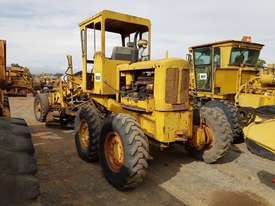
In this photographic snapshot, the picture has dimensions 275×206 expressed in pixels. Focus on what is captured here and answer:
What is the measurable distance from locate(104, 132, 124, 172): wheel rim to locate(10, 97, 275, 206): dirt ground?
33cm

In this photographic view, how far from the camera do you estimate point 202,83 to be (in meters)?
9.20

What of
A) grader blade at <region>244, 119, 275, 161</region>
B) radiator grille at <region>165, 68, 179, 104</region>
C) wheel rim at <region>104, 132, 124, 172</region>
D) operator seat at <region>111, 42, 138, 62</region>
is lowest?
wheel rim at <region>104, 132, 124, 172</region>

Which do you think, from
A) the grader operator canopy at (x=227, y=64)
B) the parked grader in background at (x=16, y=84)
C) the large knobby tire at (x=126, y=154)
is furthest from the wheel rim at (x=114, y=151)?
the grader operator canopy at (x=227, y=64)

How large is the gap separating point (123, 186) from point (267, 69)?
5991mm

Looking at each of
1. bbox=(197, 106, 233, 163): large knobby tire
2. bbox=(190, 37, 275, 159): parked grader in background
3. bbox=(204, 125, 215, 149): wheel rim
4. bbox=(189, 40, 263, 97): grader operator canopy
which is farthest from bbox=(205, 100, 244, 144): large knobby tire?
bbox=(204, 125, 215, 149): wheel rim

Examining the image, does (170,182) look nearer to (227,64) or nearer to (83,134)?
(83,134)

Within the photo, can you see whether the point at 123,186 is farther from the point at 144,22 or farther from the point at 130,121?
the point at 144,22

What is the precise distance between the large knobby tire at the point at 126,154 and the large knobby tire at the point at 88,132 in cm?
76

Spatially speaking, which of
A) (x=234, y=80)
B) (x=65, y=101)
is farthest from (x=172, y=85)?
(x=65, y=101)

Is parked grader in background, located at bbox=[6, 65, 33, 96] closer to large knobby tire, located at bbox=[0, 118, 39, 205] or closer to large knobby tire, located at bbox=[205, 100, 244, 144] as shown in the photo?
large knobby tire, located at bbox=[0, 118, 39, 205]

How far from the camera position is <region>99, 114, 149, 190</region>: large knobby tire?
4.45 metres

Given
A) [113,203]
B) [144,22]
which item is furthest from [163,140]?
[144,22]

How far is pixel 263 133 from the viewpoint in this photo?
3928 millimetres

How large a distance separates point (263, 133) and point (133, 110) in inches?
93.7
